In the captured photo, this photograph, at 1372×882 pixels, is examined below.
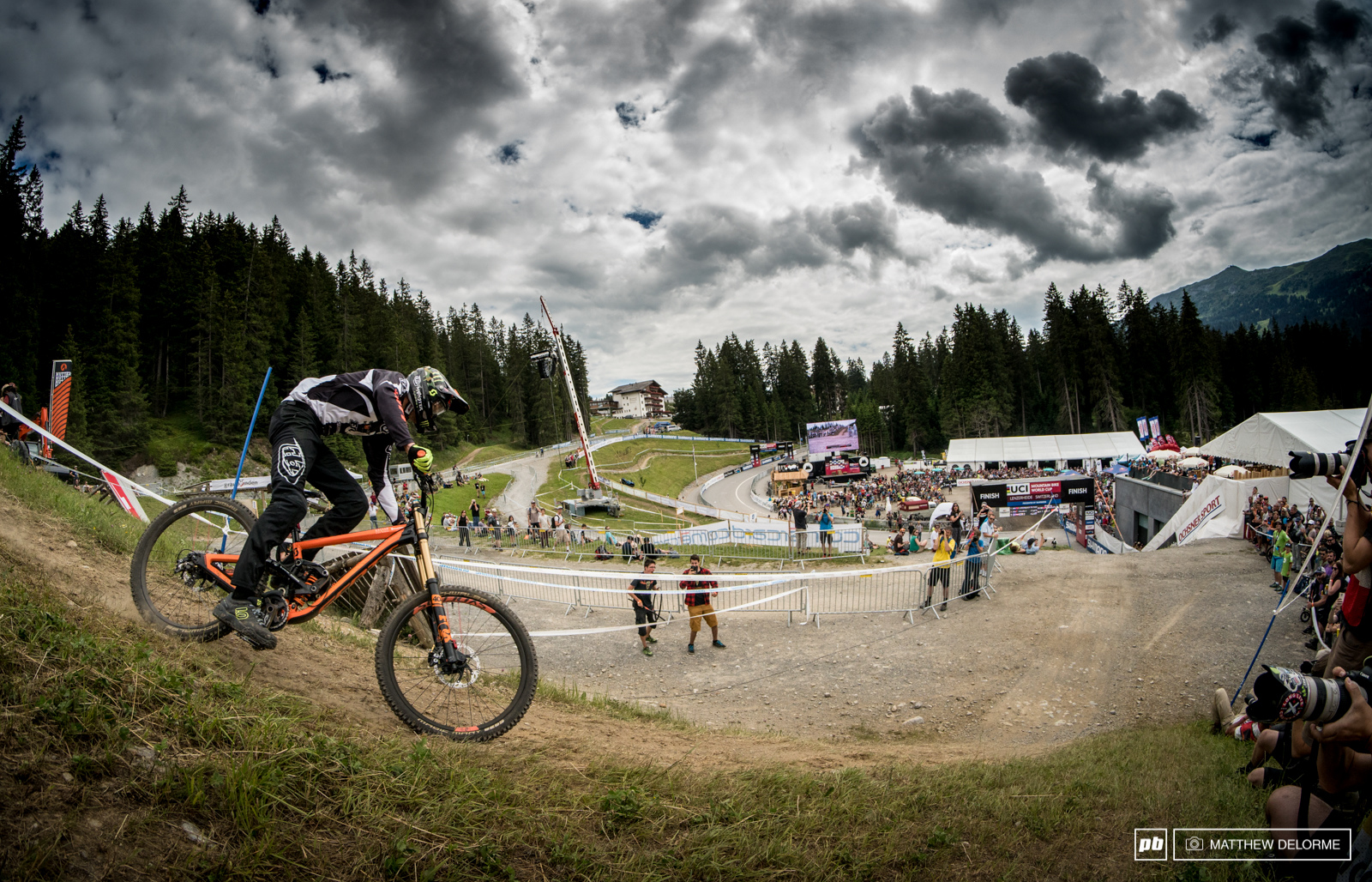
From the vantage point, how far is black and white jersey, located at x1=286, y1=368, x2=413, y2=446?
14.6 feet

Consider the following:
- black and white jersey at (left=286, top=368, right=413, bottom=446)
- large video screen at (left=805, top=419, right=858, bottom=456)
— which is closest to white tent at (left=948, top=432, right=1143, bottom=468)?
large video screen at (left=805, top=419, right=858, bottom=456)

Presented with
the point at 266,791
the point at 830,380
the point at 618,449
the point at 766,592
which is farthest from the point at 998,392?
the point at 266,791

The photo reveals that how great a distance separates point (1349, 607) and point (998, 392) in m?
92.3

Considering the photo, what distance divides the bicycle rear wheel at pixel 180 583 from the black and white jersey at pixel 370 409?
90cm

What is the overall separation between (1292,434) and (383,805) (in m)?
39.4

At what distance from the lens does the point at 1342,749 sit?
3.50m

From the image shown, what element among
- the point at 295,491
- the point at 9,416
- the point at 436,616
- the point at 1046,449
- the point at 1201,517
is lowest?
the point at 1201,517

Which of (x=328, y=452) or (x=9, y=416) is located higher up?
(x=9, y=416)

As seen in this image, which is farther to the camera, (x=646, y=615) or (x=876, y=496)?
(x=876, y=496)

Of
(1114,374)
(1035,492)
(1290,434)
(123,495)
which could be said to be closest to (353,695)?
(123,495)

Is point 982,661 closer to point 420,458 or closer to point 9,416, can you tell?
point 420,458

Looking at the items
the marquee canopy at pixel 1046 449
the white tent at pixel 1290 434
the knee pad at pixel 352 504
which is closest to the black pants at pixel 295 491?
the knee pad at pixel 352 504

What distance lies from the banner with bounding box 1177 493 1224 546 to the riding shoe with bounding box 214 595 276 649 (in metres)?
26.4

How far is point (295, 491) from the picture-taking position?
4.28 m
